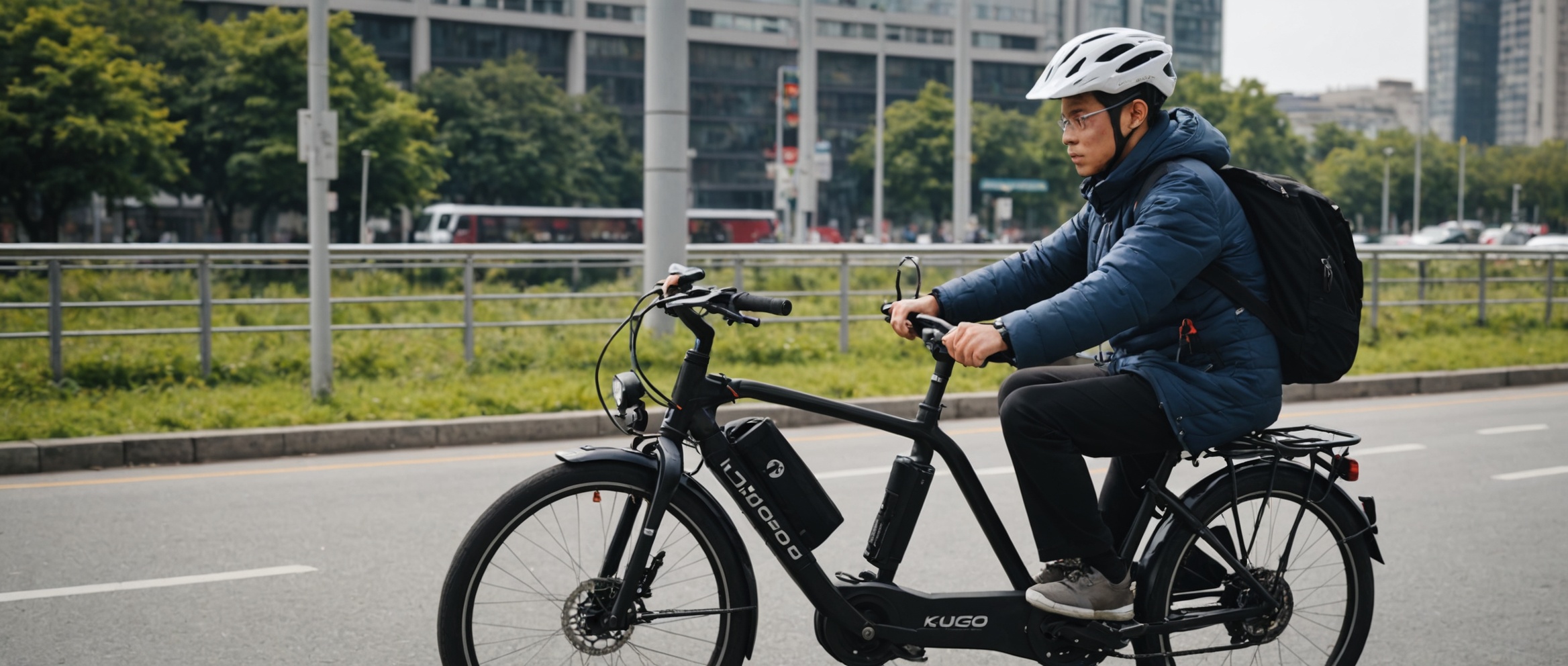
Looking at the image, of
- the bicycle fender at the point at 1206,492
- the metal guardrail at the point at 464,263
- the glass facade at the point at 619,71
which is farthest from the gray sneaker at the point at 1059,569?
the glass facade at the point at 619,71

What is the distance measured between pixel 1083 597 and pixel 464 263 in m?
10.1

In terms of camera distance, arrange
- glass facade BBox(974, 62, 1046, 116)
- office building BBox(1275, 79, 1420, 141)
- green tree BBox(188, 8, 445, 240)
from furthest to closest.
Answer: office building BBox(1275, 79, 1420, 141) → glass facade BBox(974, 62, 1046, 116) → green tree BBox(188, 8, 445, 240)

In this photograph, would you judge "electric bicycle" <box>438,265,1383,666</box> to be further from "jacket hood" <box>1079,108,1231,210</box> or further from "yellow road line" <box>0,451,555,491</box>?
"yellow road line" <box>0,451,555,491</box>

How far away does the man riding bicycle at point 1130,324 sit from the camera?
3117 millimetres

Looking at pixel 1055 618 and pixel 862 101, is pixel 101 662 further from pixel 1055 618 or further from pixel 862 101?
pixel 862 101

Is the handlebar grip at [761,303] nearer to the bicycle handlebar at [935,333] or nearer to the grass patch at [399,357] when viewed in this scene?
the bicycle handlebar at [935,333]

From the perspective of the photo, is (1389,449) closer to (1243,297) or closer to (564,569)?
(1243,297)

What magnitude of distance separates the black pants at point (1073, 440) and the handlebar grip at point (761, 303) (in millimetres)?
616

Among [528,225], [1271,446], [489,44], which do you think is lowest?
[1271,446]

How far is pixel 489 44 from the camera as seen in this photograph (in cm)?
8044

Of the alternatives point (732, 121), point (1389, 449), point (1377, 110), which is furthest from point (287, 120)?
point (1377, 110)

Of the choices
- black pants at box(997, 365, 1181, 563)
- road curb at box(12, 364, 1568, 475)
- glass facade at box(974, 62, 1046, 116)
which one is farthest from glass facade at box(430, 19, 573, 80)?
A: black pants at box(997, 365, 1181, 563)

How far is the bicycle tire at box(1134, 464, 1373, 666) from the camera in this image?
11.4 feet

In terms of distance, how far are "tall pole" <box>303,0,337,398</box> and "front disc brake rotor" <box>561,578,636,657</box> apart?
7522mm
